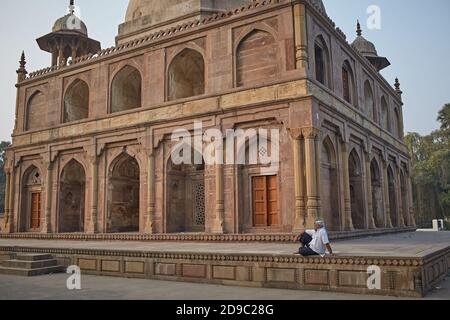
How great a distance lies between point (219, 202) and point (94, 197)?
584 centimetres

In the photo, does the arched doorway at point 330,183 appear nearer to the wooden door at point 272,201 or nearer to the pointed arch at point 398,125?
the wooden door at point 272,201

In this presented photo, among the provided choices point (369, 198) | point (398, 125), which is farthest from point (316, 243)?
point (398, 125)

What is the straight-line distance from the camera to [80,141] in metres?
17.6

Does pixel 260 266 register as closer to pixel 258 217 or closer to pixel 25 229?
pixel 258 217

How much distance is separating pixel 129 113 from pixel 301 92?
6930 millimetres

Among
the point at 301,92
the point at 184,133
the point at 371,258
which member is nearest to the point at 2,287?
the point at 371,258

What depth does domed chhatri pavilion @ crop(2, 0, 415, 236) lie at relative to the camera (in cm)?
1289

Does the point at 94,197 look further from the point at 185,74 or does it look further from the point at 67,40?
the point at 67,40

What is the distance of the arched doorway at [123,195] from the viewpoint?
1672 centimetres

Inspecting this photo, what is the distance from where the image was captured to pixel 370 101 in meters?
19.4

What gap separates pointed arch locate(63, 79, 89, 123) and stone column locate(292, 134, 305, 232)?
10.7 metres

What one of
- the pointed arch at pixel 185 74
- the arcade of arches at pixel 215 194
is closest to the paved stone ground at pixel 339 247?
the arcade of arches at pixel 215 194
